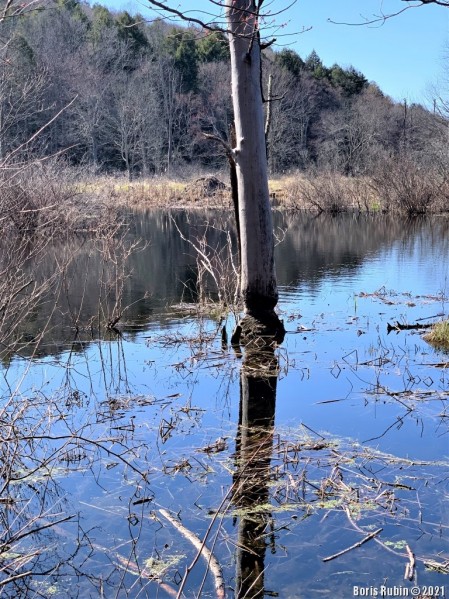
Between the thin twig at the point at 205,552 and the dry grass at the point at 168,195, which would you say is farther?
the dry grass at the point at 168,195

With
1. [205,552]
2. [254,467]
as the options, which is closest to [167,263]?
[254,467]

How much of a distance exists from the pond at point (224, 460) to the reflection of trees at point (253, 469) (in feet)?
0.04

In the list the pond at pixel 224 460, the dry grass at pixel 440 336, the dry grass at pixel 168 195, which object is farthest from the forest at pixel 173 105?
the pond at pixel 224 460

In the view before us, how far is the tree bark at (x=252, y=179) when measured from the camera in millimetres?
8305

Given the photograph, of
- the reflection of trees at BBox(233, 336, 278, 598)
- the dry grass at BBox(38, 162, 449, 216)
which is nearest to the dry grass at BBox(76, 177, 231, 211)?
the dry grass at BBox(38, 162, 449, 216)

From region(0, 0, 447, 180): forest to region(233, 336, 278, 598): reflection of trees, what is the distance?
3821 centimetres

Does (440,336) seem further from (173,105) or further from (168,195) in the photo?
(173,105)

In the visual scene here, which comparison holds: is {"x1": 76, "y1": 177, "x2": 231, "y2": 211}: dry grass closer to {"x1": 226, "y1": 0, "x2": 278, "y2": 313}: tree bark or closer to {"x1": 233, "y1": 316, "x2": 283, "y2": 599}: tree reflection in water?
{"x1": 226, "y1": 0, "x2": 278, "y2": 313}: tree bark

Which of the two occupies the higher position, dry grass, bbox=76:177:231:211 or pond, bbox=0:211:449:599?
dry grass, bbox=76:177:231:211

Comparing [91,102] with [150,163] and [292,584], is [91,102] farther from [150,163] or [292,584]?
[292,584]

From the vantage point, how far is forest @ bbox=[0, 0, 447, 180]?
49.2 metres

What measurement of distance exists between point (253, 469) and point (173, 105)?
2102 inches

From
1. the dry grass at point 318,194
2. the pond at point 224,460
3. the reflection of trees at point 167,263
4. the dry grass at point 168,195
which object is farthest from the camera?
the dry grass at point 168,195

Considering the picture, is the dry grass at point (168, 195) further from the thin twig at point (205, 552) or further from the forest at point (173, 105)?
the thin twig at point (205, 552)
